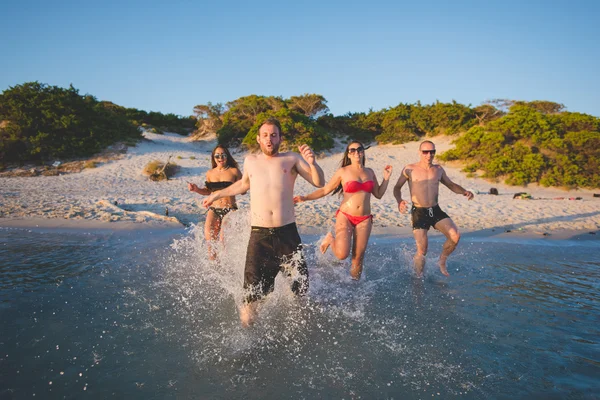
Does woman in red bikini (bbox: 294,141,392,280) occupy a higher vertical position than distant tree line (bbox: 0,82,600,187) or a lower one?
lower

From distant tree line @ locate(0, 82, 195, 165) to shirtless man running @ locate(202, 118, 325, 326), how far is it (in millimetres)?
20656

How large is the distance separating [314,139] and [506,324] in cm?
2017

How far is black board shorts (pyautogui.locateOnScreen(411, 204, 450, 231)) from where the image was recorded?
5613 millimetres

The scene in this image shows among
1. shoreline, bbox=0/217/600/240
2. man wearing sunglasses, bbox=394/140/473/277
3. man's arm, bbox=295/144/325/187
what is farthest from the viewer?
shoreline, bbox=0/217/600/240

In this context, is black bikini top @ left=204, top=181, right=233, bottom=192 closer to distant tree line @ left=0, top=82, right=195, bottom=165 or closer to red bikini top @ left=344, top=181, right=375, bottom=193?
red bikini top @ left=344, top=181, right=375, bottom=193

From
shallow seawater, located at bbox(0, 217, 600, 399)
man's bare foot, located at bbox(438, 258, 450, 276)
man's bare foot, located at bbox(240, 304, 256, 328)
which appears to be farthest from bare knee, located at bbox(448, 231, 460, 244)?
man's bare foot, located at bbox(240, 304, 256, 328)


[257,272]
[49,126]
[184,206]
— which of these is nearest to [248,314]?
[257,272]

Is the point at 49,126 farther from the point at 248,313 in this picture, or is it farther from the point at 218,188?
the point at 248,313

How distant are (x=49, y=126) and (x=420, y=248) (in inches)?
893

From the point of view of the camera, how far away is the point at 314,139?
23391 millimetres

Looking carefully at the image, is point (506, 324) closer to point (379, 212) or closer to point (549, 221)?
point (379, 212)

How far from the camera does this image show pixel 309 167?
3578 millimetres

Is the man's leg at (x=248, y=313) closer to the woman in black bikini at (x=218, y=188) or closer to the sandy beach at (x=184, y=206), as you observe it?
the woman in black bikini at (x=218, y=188)

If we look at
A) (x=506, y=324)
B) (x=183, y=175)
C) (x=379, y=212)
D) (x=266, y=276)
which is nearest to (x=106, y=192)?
(x=183, y=175)
